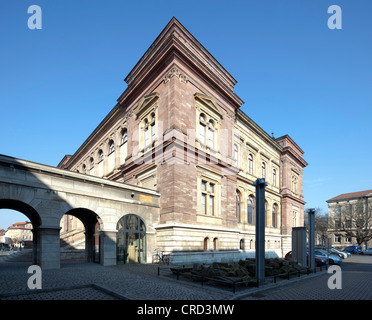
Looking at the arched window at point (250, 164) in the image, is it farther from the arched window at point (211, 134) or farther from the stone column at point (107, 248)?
the stone column at point (107, 248)

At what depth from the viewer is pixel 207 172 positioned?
23656 mm

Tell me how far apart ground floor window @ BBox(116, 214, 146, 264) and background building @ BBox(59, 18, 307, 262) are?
0.07m

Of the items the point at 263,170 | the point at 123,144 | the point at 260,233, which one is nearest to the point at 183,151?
the point at 260,233

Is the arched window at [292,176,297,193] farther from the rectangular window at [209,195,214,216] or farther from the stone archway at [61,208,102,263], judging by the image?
the stone archway at [61,208,102,263]

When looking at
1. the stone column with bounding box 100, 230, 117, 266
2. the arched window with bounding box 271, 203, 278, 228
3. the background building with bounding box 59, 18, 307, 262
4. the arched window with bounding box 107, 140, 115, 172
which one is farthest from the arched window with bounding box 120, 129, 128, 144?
the arched window with bounding box 271, 203, 278, 228

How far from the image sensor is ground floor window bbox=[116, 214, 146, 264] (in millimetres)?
18955

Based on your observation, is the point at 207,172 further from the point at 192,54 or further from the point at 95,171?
the point at 95,171

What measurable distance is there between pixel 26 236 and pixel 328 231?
13737 centimetres

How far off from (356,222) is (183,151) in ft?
202

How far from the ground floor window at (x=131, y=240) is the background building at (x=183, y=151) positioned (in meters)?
0.07

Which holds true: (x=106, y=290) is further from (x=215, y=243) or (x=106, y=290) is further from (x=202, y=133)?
(x=202, y=133)

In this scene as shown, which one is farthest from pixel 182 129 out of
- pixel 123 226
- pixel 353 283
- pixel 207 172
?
pixel 353 283

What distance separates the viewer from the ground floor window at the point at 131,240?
19.0 metres

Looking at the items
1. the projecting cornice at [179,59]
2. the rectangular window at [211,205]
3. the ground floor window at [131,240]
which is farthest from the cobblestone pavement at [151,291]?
the projecting cornice at [179,59]
